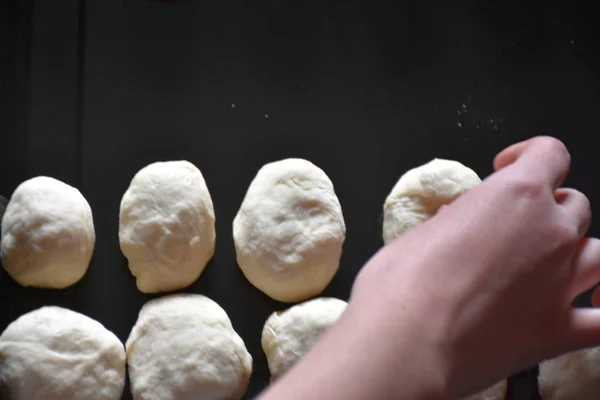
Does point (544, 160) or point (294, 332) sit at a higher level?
point (544, 160)

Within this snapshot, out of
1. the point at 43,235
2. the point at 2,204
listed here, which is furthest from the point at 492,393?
the point at 2,204

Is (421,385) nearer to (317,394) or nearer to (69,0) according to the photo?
(317,394)

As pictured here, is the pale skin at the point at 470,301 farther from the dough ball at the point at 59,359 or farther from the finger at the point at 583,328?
the dough ball at the point at 59,359

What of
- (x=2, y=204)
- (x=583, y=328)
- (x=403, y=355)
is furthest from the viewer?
(x=2, y=204)

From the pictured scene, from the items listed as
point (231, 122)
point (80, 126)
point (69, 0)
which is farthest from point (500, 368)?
point (69, 0)

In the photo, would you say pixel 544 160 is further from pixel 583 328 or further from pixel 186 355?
pixel 186 355

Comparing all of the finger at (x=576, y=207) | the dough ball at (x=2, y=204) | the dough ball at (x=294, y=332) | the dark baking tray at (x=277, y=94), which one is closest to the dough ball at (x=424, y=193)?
the dark baking tray at (x=277, y=94)
